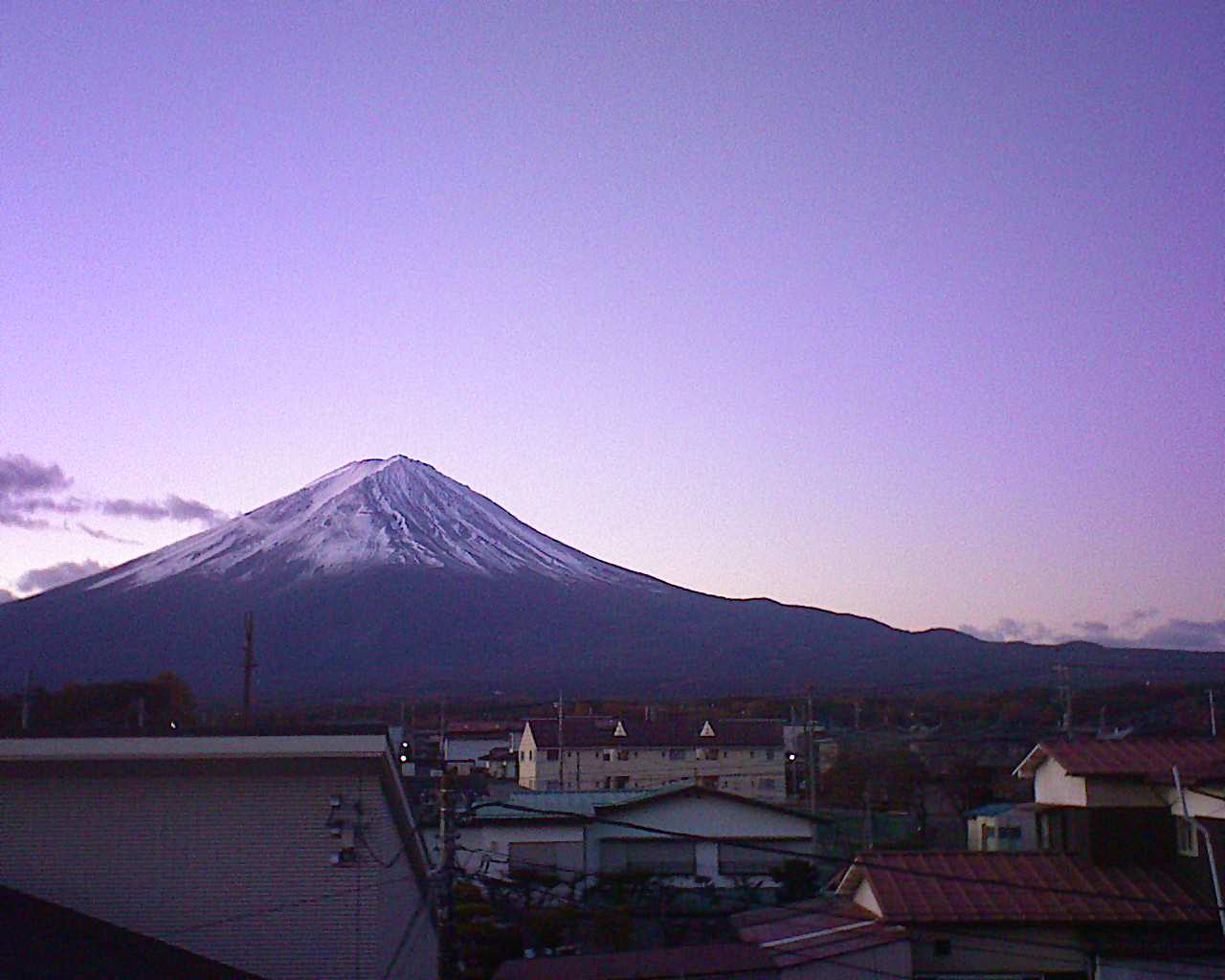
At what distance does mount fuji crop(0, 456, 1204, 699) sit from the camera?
68.9m

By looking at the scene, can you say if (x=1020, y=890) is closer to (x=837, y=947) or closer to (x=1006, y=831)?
(x=837, y=947)

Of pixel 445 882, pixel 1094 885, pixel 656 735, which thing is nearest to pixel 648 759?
pixel 656 735

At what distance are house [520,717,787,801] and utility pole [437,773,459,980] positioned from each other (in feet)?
69.6

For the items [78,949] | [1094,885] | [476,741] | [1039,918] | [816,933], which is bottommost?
[476,741]

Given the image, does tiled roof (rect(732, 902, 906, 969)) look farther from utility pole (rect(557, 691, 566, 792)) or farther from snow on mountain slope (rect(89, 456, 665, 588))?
snow on mountain slope (rect(89, 456, 665, 588))

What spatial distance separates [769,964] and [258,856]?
19.3 feet

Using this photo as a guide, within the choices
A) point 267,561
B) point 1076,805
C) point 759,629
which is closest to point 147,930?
point 1076,805

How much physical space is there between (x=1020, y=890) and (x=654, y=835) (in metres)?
13.0

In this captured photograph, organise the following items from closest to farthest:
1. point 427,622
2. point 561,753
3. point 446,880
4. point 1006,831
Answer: point 446,880 → point 1006,831 → point 561,753 → point 427,622

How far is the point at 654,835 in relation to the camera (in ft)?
80.8

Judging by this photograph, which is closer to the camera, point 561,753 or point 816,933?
point 816,933

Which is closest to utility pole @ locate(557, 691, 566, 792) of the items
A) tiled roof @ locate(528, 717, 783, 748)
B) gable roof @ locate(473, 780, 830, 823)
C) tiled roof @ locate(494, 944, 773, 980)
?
tiled roof @ locate(528, 717, 783, 748)

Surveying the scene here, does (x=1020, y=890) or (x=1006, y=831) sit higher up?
(x=1020, y=890)

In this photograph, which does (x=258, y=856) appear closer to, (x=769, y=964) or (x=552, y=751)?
(x=769, y=964)
